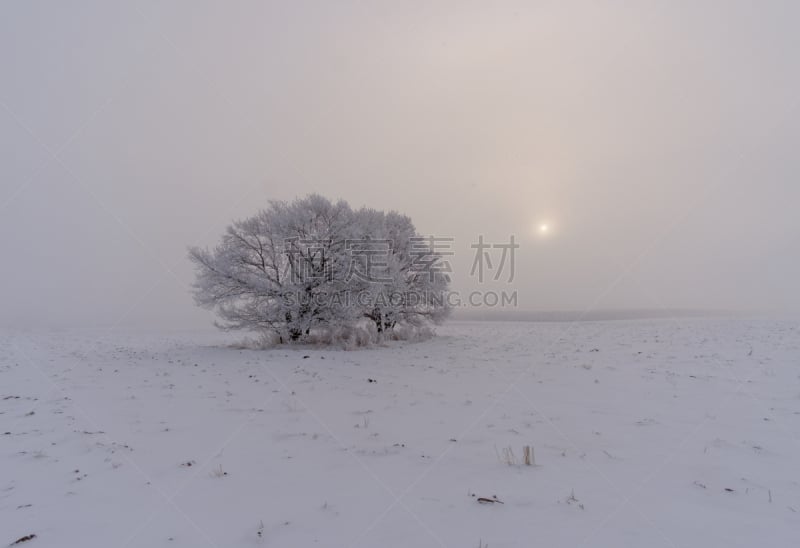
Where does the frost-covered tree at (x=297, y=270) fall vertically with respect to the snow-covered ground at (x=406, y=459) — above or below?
above

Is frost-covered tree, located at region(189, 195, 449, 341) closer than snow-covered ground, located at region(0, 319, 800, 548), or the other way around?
snow-covered ground, located at region(0, 319, 800, 548)

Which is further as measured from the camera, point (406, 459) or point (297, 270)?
point (297, 270)

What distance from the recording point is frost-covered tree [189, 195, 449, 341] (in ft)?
53.5

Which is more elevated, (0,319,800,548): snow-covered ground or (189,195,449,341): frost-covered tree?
(189,195,449,341): frost-covered tree

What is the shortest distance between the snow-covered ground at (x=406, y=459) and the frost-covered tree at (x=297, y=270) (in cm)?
719

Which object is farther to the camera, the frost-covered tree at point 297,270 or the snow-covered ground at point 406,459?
the frost-covered tree at point 297,270

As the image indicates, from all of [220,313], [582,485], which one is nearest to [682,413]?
[582,485]

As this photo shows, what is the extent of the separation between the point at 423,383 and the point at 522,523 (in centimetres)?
578

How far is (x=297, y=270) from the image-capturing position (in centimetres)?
1700

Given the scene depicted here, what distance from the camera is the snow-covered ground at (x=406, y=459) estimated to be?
10.1ft

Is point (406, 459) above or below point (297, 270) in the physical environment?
below

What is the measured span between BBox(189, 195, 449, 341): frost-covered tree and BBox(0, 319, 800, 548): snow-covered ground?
23.6 ft

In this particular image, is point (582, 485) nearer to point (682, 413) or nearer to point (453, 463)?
point (453, 463)

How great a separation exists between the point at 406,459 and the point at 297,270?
13.6 m
